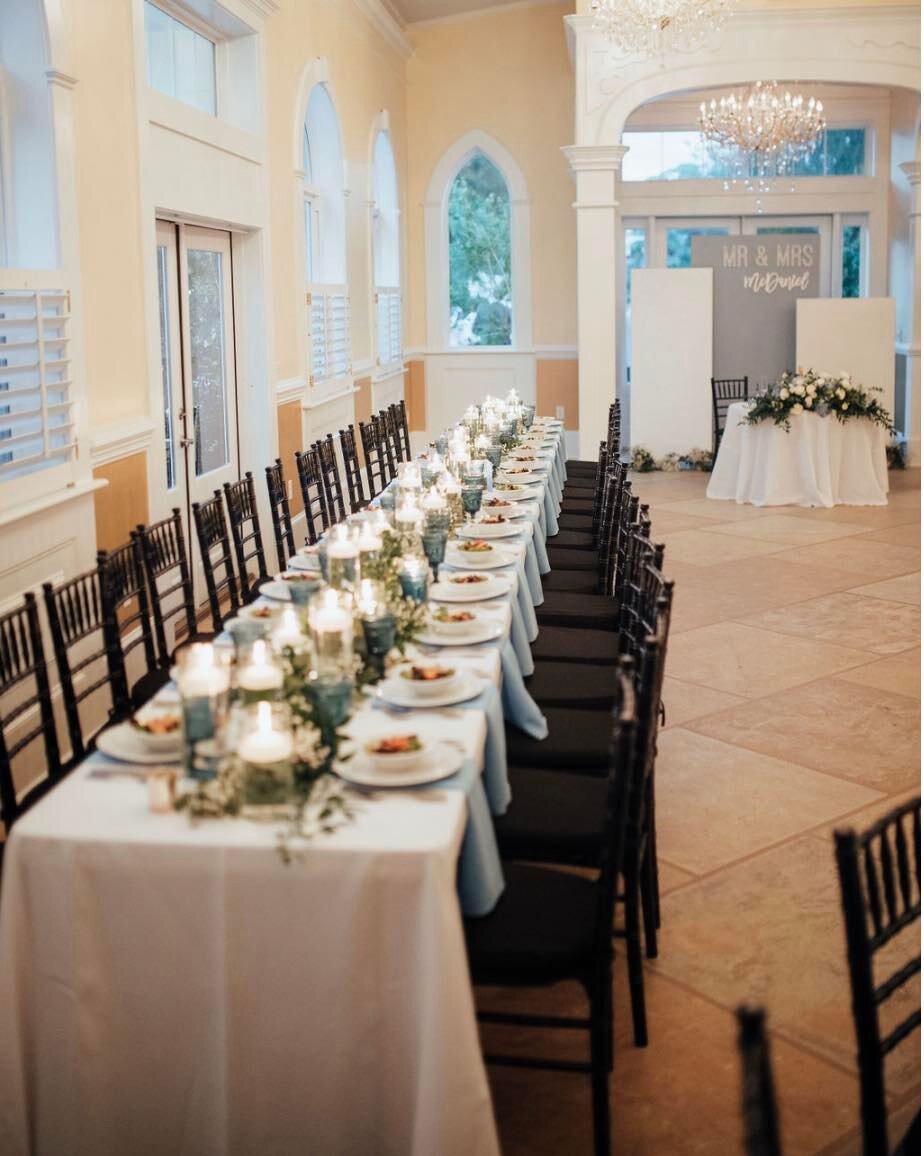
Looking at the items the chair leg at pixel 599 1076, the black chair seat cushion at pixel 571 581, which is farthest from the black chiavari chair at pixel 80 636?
the black chair seat cushion at pixel 571 581

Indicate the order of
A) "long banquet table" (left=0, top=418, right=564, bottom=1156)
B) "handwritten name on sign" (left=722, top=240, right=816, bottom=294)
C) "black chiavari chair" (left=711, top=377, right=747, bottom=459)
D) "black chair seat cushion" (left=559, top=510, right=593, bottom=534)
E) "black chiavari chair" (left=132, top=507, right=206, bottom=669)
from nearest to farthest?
"long banquet table" (left=0, top=418, right=564, bottom=1156)
"black chiavari chair" (left=132, top=507, right=206, bottom=669)
"black chair seat cushion" (left=559, top=510, right=593, bottom=534)
"black chiavari chair" (left=711, top=377, right=747, bottom=459)
"handwritten name on sign" (left=722, top=240, right=816, bottom=294)

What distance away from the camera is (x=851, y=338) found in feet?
41.9

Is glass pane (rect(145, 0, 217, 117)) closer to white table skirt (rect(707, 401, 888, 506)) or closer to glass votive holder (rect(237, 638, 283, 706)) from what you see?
glass votive holder (rect(237, 638, 283, 706))

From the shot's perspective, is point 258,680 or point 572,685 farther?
point 572,685

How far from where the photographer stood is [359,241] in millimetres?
11570

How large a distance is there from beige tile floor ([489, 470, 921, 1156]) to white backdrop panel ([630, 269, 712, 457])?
4313 mm

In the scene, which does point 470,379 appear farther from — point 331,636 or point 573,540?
point 331,636

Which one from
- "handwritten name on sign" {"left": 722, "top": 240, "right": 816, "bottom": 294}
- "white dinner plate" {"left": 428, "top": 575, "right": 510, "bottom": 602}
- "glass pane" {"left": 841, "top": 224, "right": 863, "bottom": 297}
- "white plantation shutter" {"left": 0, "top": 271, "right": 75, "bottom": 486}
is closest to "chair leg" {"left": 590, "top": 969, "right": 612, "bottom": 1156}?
"white dinner plate" {"left": 428, "top": 575, "right": 510, "bottom": 602}

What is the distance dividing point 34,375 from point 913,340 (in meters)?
9.92

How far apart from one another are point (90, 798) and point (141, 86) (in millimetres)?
4533

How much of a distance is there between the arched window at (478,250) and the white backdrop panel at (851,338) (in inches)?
112

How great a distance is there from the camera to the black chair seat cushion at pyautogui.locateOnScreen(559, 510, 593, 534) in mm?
7383

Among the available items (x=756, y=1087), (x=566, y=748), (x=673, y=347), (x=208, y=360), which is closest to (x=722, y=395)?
(x=673, y=347)

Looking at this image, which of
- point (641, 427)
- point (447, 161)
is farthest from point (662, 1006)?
point (447, 161)
